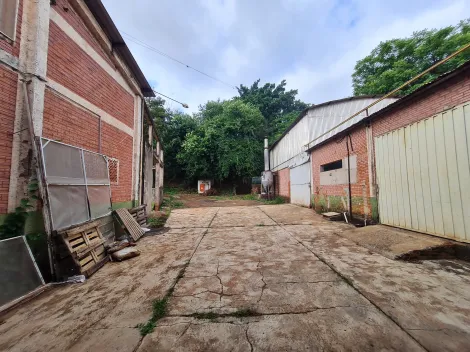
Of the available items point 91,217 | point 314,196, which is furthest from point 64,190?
point 314,196

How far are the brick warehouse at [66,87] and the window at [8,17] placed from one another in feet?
0.04

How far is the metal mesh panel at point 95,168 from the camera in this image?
161 inches

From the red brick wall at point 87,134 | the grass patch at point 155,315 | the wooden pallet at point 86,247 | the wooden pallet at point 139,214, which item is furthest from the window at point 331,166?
the wooden pallet at point 86,247

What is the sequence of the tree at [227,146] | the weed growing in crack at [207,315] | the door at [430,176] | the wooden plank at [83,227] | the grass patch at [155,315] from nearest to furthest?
1. the grass patch at [155,315]
2. the weed growing in crack at [207,315]
3. the wooden plank at [83,227]
4. the door at [430,176]
5. the tree at [227,146]

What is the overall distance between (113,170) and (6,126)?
255cm

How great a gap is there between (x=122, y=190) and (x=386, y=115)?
7234mm

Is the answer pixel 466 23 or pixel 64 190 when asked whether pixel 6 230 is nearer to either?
pixel 64 190

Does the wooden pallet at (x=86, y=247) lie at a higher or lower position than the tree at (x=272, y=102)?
lower

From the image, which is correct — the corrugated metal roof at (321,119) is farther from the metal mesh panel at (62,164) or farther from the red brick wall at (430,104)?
the metal mesh panel at (62,164)

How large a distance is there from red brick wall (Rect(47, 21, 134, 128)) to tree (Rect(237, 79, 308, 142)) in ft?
63.2

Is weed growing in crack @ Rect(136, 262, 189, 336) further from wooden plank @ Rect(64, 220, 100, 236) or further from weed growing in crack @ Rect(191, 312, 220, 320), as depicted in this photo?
wooden plank @ Rect(64, 220, 100, 236)

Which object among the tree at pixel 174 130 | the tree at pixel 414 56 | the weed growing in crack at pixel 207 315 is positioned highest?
the tree at pixel 414 56

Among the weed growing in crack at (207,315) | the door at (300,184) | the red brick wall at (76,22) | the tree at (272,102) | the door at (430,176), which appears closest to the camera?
the weed growing in crack at (207,315)

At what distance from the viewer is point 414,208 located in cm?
416
